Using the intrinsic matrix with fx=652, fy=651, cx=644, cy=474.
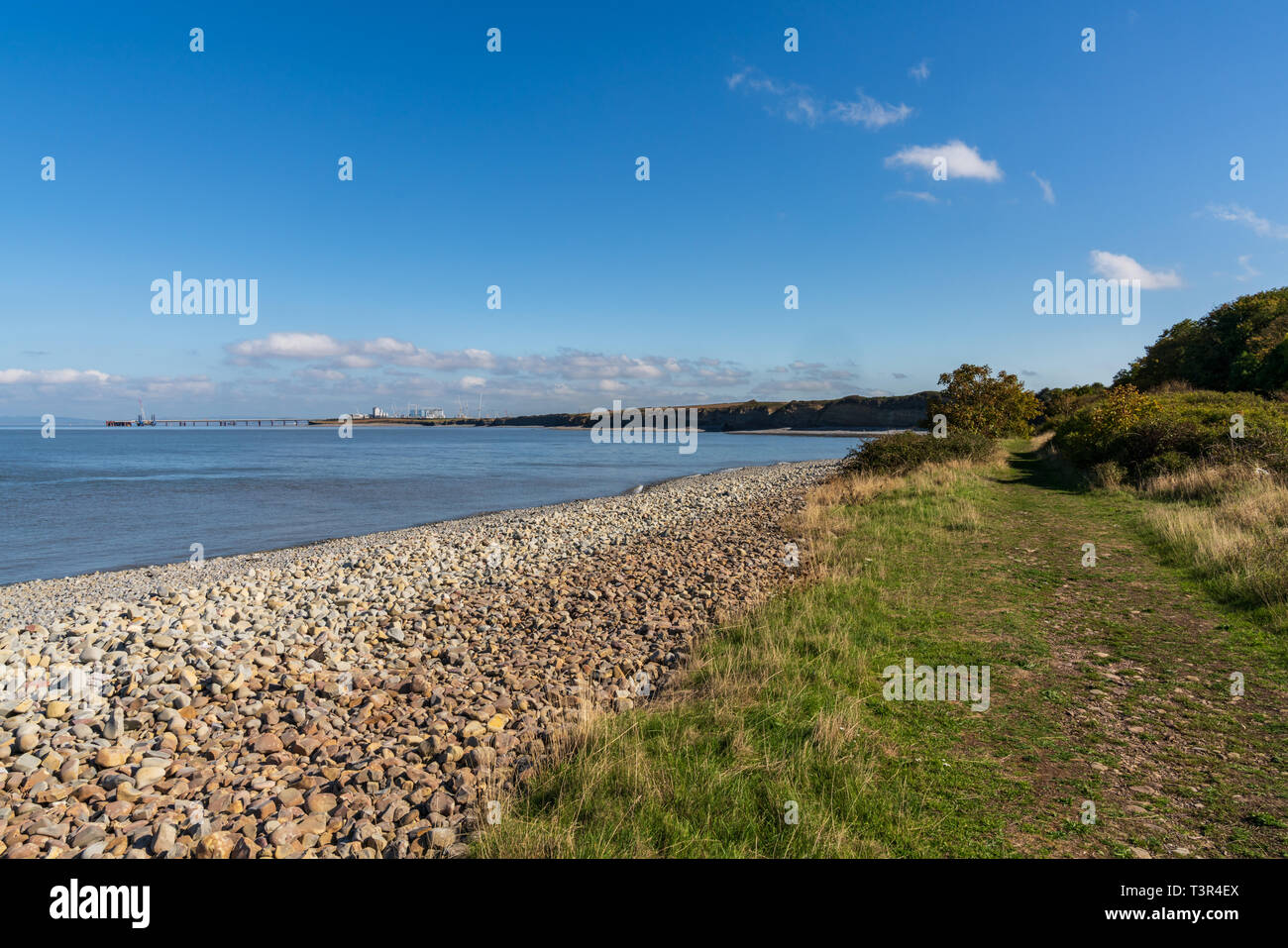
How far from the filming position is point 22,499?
107 feet

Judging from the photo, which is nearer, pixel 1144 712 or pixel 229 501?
pixel 1144 712

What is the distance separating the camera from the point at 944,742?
561cm

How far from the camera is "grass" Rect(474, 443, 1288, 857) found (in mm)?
4305

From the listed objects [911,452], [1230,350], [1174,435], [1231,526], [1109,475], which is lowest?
[1231,526]

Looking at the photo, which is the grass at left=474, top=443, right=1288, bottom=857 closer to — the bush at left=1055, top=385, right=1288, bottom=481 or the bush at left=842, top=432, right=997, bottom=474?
the bush at left=1055, top=385, right=1288, bottom=481

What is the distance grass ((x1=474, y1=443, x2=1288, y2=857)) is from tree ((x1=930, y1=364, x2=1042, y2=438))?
1392 inches

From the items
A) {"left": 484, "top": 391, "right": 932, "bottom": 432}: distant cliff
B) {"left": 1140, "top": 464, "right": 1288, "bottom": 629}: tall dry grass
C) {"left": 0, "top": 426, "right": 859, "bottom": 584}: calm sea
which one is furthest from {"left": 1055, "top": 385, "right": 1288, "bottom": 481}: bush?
{"left": 484, "top": 391, "right": 932, "bottom": 432}: distant cliff

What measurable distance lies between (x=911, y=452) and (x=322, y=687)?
26457mm

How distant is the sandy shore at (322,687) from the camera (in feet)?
16.8

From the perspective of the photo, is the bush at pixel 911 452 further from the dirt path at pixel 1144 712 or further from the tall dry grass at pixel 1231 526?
the dirt path at pixel 1144 712

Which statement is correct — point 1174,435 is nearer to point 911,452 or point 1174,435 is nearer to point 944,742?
point 911,452

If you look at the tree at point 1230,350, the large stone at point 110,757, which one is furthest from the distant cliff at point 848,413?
the large stone at point 110,757

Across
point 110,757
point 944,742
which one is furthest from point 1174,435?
point 110,757
